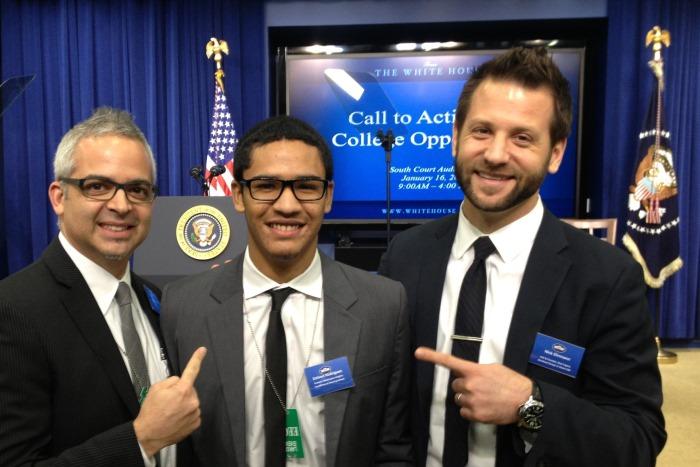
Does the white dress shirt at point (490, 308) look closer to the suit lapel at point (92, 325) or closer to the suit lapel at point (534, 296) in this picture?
the suit lapel at point (534, 296)

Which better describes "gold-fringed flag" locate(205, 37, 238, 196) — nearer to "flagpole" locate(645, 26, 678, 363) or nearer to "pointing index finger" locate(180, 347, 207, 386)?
"pointing index finger" locate(180, 347, 207, 386)

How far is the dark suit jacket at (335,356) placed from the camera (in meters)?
1.24

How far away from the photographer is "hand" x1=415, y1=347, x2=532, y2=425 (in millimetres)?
1117

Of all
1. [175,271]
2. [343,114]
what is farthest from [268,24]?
[175,271]

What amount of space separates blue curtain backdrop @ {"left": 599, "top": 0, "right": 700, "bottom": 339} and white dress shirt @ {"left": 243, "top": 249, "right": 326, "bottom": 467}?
16.1 feet

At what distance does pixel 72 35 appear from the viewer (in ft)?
17.6

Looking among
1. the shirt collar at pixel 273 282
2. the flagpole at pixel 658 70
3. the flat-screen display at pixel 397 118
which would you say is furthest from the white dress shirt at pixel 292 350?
the flagpole at pixel 658 70

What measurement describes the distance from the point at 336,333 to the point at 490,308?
Result: 1.37ft

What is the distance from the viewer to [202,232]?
8.68 ft

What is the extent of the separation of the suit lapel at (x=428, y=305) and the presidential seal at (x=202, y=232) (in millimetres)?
1480

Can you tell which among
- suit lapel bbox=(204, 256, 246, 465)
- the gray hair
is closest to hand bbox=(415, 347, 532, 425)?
suit lapel bbox=(204, 256, 246, 465)

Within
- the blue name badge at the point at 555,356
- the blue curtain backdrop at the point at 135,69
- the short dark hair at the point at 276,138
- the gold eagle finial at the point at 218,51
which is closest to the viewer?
the blue name badge at the point at 555,356

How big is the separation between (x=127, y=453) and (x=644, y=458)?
1.24 m

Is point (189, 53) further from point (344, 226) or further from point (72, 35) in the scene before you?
point (344, 226)
